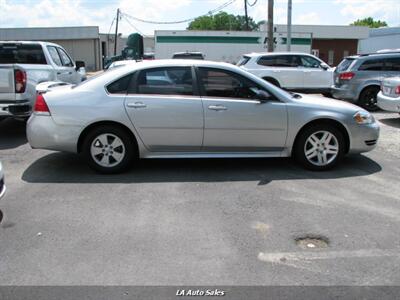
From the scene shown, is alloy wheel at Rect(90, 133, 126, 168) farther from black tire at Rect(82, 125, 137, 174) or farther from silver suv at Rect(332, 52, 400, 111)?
silver suv at Rect(332, 52, 400, 111)

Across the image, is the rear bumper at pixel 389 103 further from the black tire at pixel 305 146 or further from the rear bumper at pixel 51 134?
the rear bumper at pixel 51 134

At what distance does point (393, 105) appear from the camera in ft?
34.7

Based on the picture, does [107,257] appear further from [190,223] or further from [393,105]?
[393,105]

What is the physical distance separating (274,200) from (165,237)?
1.59m

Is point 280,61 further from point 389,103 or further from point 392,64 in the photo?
point 389,103

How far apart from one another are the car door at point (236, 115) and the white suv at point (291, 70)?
33.5 ft

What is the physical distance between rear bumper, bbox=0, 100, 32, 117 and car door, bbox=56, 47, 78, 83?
80.2 inches

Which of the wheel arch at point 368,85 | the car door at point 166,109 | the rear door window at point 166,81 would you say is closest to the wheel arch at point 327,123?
the car door at point 166,109

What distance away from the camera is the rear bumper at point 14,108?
837 cm

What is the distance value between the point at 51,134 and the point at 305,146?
11.5 ft

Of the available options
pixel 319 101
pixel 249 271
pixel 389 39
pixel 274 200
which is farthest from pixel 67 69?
pixel 389 39

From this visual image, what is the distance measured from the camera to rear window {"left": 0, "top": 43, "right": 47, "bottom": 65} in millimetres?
10039

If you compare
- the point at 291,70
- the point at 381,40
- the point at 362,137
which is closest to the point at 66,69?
the point at 362,137

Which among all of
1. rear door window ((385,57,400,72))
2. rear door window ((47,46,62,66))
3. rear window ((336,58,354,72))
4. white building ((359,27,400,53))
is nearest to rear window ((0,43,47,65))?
rear door window ((47,46,62,66))
